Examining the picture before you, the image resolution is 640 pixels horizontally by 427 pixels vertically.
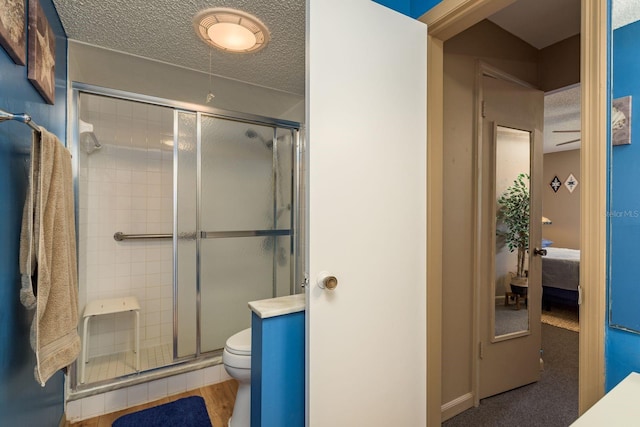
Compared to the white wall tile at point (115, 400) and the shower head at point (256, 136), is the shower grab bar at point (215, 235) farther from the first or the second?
the white wall tile at point (115, 400)

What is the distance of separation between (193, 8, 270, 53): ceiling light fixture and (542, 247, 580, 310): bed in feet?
14.4

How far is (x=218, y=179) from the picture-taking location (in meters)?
2.53

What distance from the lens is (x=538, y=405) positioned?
2000mm

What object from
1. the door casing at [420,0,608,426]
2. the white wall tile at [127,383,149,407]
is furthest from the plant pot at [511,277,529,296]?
the white wall tile at [127,383,149,407]

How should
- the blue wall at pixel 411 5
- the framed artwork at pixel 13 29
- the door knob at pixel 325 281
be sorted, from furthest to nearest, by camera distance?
the blue wall at pixel 411 5
the door knob at pixel 325 281
the framed artwork at pixel 13 29

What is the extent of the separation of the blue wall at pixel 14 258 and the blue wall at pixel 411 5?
5.25 feet

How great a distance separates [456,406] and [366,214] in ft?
5.06

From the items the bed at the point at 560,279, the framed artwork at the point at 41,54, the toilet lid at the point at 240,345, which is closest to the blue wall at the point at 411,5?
the framed artwork at the point at 41,54

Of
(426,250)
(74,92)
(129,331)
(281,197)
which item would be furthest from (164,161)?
(426,250)

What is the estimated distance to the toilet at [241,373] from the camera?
5.54 ft

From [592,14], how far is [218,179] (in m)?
2.38

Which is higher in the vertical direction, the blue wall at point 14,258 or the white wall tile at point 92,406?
the blue wall at point 14,258

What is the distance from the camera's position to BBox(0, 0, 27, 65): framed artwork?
91 centimetres

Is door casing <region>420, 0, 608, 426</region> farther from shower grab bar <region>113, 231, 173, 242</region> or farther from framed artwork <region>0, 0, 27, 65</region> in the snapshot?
shower grab bar <region>113, 231, 173, 242</region>
